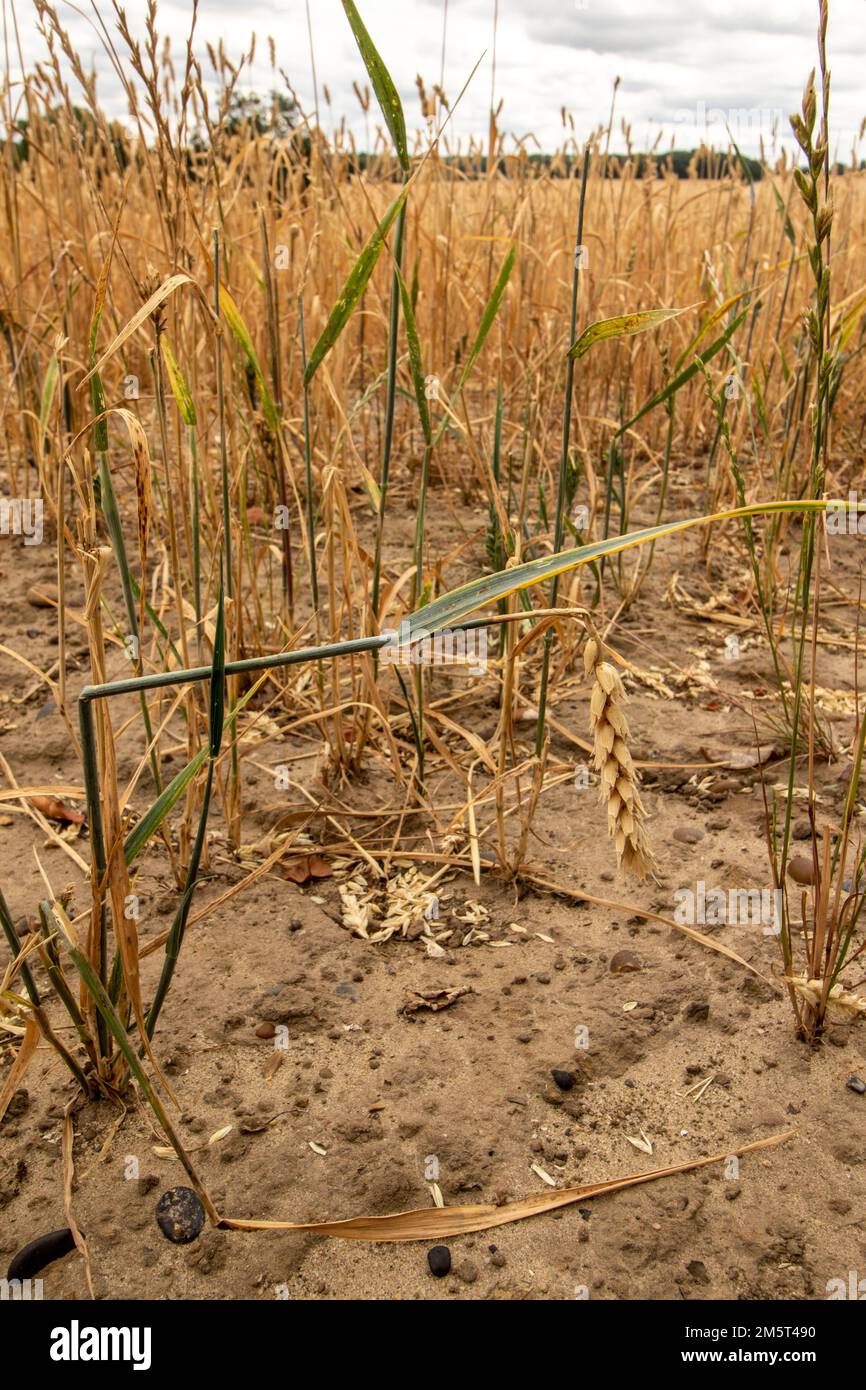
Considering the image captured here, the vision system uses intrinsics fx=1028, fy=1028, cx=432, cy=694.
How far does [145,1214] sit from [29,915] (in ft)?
1.47

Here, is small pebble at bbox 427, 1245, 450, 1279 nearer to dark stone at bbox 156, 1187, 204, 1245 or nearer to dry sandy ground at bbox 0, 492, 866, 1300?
dry sandy ground at bbox 0, 492, 866, 1300

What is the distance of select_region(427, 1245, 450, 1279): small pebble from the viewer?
33.1 inches

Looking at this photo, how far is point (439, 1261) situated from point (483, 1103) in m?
0.17

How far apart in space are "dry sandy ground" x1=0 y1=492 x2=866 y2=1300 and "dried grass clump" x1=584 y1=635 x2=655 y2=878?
0.42 metres

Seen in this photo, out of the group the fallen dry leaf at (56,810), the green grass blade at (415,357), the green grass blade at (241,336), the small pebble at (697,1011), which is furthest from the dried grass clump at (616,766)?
the fallen dry leaf at (56,810)

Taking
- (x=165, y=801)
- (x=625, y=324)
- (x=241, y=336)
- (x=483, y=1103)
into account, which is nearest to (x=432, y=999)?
(x=483, y=1103)

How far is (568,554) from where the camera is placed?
62 cm

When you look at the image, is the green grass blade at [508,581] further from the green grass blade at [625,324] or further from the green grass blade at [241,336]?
the green grass blade at [241,336]

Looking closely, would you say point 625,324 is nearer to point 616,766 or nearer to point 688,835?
point 616,766

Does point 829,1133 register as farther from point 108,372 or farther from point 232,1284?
point 108,372

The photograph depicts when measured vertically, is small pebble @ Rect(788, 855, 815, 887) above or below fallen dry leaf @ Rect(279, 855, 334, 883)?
above

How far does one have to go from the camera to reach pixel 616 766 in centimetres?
62

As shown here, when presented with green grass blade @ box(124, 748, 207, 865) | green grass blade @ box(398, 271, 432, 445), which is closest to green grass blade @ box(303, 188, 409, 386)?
green grass blade @ box(398, 271, 432, 445)

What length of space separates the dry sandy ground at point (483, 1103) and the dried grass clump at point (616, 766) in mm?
421
